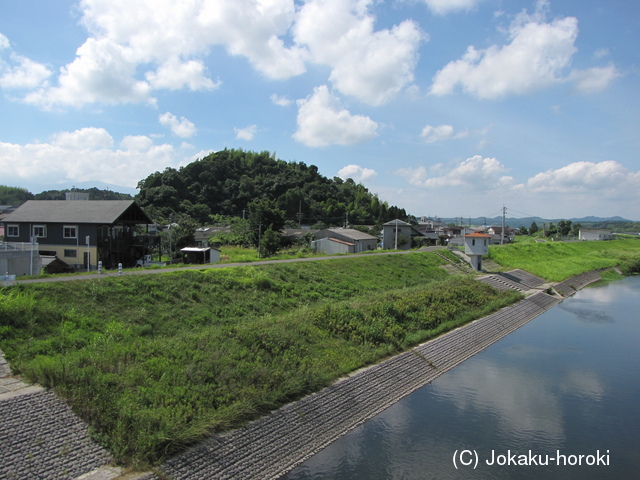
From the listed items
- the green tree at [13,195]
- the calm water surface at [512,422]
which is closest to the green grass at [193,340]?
the calm water surface at [512,422]

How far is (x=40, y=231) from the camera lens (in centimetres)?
2531

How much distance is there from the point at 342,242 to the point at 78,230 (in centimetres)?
2183

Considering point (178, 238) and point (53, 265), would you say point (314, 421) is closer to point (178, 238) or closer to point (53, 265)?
point (53, 265)

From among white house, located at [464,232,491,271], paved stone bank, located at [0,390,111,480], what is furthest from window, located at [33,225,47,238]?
white house, located at [464,232,491,271]

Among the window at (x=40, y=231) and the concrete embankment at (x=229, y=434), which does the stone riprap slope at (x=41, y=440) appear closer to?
the concrete embankment at (x=229, y=434)

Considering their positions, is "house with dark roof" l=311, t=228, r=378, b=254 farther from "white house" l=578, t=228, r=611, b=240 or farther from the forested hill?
"white house" l=578, t=228, r=611, b=240

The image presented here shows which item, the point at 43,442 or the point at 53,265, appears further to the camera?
the point at 53,265

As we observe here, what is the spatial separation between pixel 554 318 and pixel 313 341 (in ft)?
57.4

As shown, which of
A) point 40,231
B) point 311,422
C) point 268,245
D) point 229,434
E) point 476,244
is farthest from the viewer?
point 268,245

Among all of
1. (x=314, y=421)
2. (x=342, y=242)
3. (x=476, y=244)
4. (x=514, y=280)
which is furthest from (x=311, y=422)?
(x=342, y=242)

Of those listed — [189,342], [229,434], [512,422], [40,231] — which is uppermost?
[40,231]

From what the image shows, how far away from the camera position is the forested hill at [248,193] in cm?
6869

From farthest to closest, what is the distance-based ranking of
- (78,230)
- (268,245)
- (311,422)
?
(268,245), (78,230), (311,422)

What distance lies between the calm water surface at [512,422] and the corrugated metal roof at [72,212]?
64.2 feet
